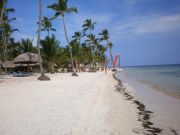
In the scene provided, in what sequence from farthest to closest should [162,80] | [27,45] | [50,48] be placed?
[27,45], [50,48], [162,80]

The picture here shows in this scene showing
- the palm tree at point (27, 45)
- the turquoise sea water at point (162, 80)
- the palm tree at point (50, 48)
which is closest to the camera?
the turquoise sea water at point (162, 80)

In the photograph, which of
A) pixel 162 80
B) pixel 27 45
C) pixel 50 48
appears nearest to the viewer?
pixel 162 80

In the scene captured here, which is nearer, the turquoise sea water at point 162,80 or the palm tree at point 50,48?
the turquoise sea water at point 162,80

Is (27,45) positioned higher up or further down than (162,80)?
higher up

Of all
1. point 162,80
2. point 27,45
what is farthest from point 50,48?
point 162,80

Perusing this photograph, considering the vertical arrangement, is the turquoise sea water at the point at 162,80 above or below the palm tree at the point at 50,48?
below

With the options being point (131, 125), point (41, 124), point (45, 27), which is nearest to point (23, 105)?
point (41, 124)

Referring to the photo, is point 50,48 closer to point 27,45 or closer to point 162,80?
point 27,45

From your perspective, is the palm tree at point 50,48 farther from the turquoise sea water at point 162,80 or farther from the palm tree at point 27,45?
the turquoise sea water at point 162,80

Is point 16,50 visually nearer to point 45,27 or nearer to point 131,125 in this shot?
point 45,27

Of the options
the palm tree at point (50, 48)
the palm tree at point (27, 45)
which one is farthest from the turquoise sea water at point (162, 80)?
the palm tree at point (27, 45)

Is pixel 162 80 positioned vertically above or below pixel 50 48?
below

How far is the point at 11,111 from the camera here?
6.19 metres

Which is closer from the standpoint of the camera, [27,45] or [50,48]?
[50,48]
